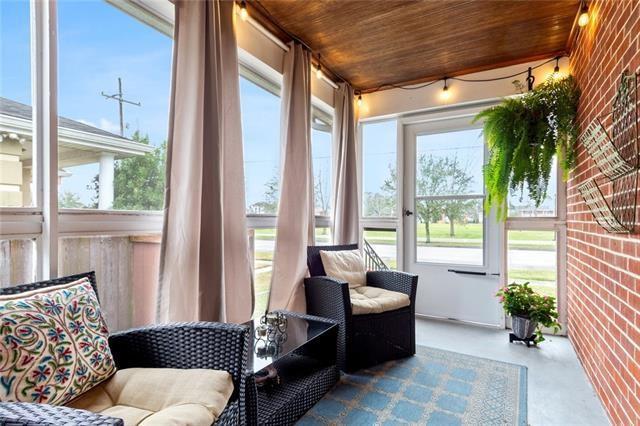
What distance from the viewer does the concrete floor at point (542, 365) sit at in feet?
5.94

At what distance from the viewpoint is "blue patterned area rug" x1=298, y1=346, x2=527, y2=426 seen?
5.71 feet

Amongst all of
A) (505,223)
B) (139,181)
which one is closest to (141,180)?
(139,181)

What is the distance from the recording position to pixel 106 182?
5.58 feet

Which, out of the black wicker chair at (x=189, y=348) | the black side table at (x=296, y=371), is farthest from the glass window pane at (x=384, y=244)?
the black wicker chair at (x=189, y=348)

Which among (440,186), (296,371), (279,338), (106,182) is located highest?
(440,186)

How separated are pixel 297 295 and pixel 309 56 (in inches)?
79.4

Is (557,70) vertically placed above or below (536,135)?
above

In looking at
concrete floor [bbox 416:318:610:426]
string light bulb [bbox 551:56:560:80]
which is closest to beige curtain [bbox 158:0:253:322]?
concrete floor [bbox 416:318:610:426]

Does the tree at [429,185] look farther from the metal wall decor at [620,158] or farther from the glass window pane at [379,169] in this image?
the metal wall decor at [620,158]

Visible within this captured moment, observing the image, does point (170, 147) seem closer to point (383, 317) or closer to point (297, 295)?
point (297, 295)

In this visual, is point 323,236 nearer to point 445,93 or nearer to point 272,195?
point 272,195

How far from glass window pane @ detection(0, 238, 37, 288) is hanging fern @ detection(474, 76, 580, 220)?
117 inches

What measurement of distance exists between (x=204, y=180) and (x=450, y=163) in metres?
2.61

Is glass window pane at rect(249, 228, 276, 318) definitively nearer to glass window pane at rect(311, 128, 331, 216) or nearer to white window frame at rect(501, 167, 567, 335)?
glass window pane at rect(311, 128, 331, 216)
